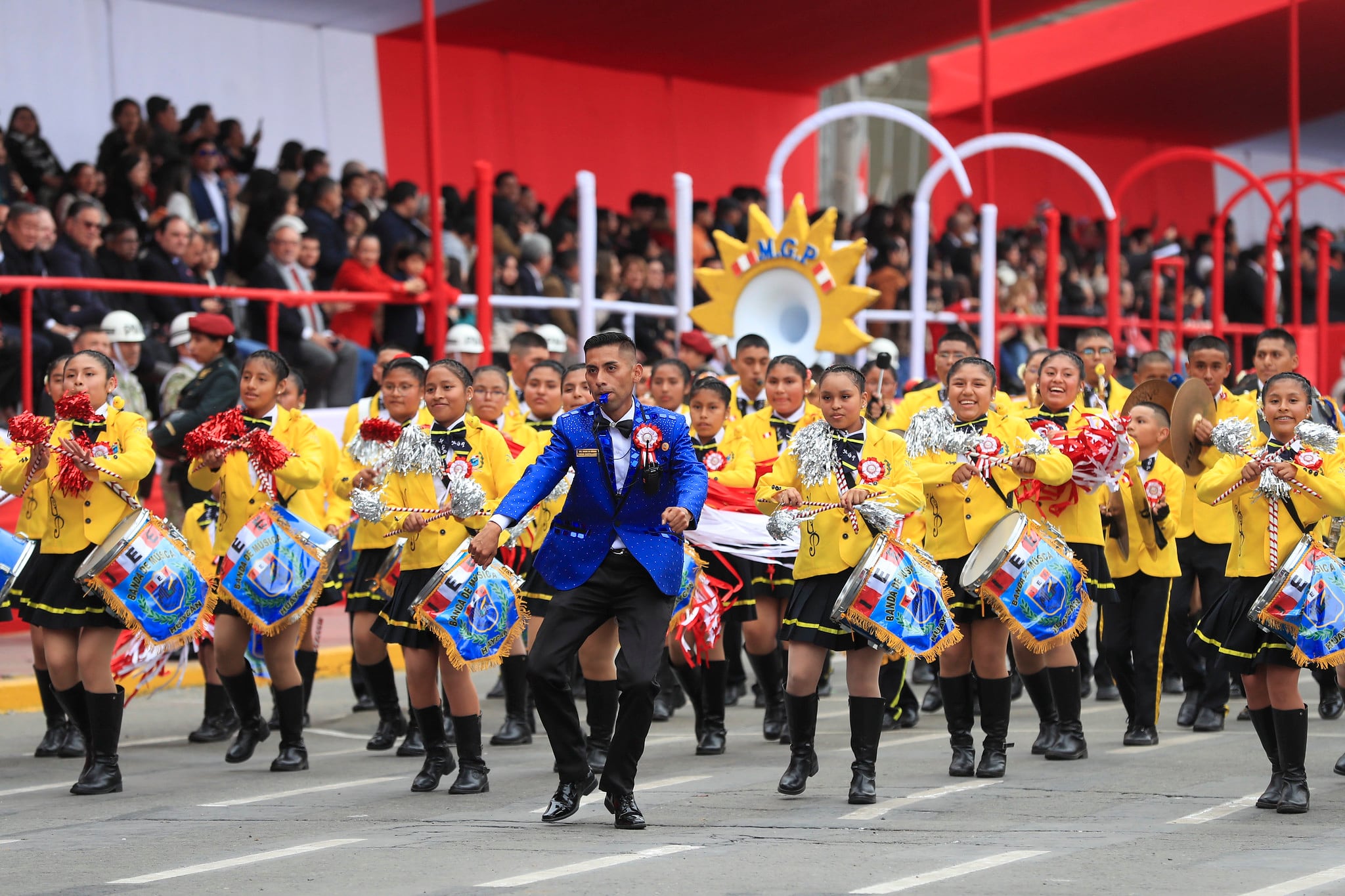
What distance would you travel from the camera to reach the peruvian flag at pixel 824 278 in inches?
563

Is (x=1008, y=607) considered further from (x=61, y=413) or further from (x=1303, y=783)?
(x=61, y=413)

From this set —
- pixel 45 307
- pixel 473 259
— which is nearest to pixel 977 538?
pixel 45 307

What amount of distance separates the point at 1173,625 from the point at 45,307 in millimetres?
7295

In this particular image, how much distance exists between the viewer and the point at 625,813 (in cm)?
727

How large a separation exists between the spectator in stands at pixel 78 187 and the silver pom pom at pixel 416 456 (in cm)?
623

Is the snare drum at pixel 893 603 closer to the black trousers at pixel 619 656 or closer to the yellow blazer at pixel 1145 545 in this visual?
the black trousers at pixel 619 656

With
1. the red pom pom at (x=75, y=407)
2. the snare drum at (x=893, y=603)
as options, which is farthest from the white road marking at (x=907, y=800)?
the red pom pom at (x=75, y=407)

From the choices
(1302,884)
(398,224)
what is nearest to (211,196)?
(398,224)

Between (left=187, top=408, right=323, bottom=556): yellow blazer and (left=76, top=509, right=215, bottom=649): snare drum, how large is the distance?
612mm

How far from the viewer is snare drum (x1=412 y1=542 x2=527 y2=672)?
815cm

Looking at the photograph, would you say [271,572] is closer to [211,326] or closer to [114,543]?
[114,543]

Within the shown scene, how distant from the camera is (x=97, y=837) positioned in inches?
288

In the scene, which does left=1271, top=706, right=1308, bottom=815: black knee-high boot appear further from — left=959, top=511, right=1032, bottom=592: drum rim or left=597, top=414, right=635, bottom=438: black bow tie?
left=597, top=414, right=635, bottom=438: black bow tie

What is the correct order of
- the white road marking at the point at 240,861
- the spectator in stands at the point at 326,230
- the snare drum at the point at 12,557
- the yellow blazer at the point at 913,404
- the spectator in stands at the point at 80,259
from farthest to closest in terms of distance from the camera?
the spectator in stands at the point at 326,230 < the spectator in stands at the point at 80,259 < the yellow blazer at the point at 913,404 < the snare drum at the point at 12,557 < the white road marking at the point at 240,861
